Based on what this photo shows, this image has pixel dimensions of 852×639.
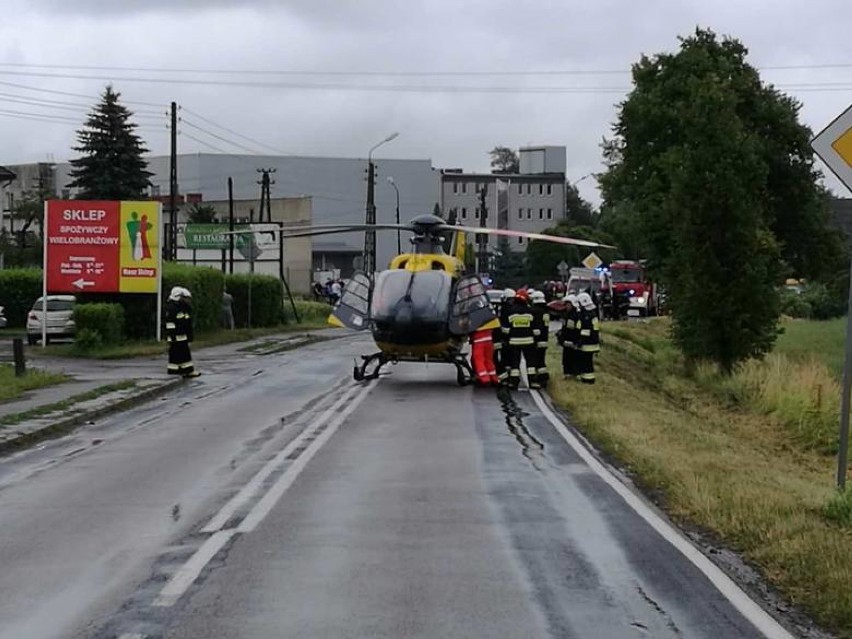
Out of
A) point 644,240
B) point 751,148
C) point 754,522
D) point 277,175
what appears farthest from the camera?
point 277,175

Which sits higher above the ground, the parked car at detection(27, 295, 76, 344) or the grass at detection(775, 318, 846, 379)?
the parked car at detection(27, 295, 76, 344)

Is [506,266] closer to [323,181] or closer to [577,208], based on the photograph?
[323,181]

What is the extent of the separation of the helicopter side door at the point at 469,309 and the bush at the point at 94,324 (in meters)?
11.9

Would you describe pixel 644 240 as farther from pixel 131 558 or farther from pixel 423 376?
pixel 131 558

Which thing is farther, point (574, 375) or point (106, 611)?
point (574, 375)

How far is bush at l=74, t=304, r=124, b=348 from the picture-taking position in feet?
105

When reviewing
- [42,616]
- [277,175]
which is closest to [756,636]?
[42,616]

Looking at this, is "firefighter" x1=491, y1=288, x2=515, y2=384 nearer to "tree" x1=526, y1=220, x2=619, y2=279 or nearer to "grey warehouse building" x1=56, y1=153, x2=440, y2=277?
"tree" x1=526, y1=220, x2=619, y2=279

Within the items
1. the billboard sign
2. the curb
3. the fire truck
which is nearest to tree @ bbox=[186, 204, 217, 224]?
the fire truck

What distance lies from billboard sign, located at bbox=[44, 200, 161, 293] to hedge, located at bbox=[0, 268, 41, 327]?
1275 centimetres

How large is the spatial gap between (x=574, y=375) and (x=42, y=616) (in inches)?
714

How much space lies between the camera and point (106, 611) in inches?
288

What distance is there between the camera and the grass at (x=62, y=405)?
17766 millimetres

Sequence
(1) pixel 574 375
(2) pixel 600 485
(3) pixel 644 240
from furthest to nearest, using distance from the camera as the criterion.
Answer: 1. (3) pixel 644 240
2. (1) pixel 574 375
3. (2) pixel 600 485
